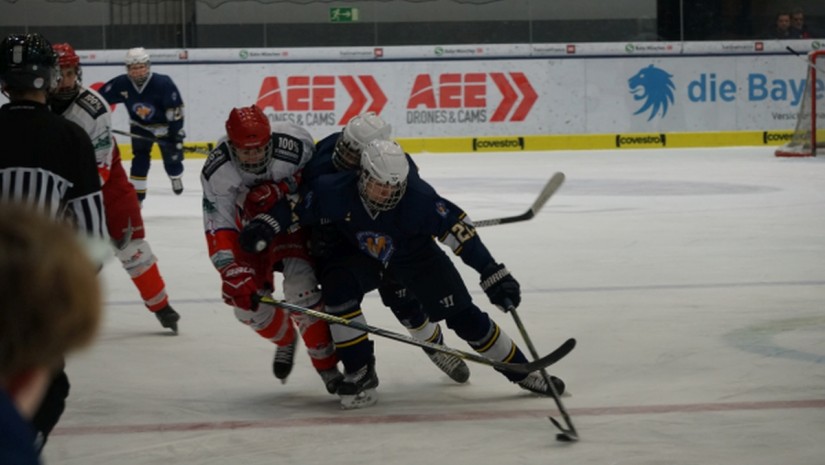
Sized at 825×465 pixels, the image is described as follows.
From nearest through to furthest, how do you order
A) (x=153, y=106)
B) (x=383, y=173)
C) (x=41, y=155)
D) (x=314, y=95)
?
(x=41, y=155) < (x=383, y=173) < (x=153, y=106) < (x=314, y=95)

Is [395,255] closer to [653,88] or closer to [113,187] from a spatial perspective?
[113,187]

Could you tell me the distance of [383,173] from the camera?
11.3 feet

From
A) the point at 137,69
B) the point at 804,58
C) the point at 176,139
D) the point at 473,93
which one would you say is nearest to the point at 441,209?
the point at 176,139

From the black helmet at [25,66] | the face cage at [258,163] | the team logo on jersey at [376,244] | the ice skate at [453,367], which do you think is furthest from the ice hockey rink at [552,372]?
the black helmet at [25,66]

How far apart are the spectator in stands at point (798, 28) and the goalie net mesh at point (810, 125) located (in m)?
1.39

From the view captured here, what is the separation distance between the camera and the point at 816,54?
14086 millimetres

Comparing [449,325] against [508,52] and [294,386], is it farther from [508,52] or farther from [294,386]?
[508,52]

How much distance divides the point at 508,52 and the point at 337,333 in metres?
11.5

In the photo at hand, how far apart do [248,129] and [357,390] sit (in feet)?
2.64

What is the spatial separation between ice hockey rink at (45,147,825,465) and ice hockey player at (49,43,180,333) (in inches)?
7.4

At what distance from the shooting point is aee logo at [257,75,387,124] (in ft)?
47.5

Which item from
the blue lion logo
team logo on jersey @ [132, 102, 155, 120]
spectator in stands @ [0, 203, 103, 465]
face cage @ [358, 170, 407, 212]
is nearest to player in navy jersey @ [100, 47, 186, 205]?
team logo on jersey @ [132, 102, 155, 120]

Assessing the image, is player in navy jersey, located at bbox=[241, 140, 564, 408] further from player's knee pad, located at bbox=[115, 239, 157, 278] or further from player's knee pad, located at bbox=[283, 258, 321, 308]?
player's knee pad, located at bbox=[115, 239, 157, 278]

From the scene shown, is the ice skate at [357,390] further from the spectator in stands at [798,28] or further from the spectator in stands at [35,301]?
the spectator in stands at [798,28]
